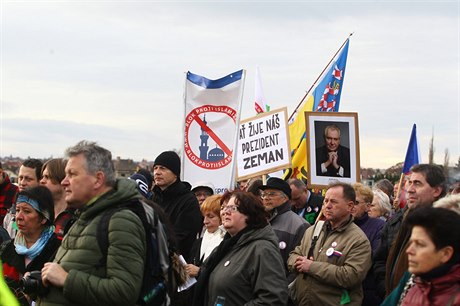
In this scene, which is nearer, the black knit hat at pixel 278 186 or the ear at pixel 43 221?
the ear at pixel 43 221

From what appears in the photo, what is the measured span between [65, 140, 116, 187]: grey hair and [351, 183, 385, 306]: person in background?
3143mm

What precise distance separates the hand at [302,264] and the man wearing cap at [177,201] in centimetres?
157

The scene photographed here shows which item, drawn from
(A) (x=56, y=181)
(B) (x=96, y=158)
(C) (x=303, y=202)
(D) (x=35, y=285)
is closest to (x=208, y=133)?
(C) (x=303, y=202)

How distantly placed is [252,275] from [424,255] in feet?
7.35

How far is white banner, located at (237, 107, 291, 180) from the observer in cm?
1049

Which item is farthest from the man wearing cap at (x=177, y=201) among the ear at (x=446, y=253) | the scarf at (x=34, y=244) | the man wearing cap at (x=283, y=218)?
the ear at (x=446, y=253)

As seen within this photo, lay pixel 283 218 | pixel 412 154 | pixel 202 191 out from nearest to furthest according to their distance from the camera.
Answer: pixel 283 218 → pixel 202 191 → pixel 412 154

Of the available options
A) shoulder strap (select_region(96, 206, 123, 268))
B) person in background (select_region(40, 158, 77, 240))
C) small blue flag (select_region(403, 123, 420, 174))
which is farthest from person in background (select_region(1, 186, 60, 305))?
small blue flag (select_region(403, 123, 420, 174))

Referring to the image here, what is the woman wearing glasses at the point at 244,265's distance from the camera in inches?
238

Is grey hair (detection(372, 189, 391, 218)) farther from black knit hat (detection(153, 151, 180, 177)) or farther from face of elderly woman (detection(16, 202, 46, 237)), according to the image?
face of elderly woman (detection(16, 202, 46, 237))

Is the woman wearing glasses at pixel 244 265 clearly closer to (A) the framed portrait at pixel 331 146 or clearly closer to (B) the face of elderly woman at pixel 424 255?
(B) the face of elderly woman at pixel 424 255

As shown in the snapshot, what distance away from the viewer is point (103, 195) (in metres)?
4.90

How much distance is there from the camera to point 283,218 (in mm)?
7957

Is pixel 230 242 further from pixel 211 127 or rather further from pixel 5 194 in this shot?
pixel 211 127
